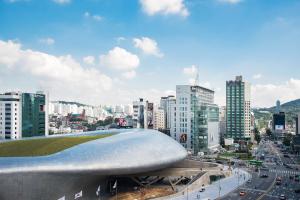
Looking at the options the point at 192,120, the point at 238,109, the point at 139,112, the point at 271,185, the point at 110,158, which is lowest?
the point at 271,185

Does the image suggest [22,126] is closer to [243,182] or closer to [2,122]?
[2,122]

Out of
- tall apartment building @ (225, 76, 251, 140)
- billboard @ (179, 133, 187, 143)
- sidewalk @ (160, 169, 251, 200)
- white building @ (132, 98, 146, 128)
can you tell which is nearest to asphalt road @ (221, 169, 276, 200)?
sidewalk @ (160, 169, 251, 200)

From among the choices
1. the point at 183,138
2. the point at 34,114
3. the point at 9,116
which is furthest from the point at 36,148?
Answer: the point at 183,138

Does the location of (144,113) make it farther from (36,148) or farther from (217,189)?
(36,148)

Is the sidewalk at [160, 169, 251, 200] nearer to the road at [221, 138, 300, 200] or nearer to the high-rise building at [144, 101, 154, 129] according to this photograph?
the road at [221, 138, 300, 200]

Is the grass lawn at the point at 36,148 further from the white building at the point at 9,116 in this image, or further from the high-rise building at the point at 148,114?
the high-rise building at the point at 148,114

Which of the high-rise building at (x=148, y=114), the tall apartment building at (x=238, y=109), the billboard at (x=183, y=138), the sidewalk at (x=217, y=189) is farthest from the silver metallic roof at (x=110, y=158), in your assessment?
the tall apartment building at (x=238, y=109)
